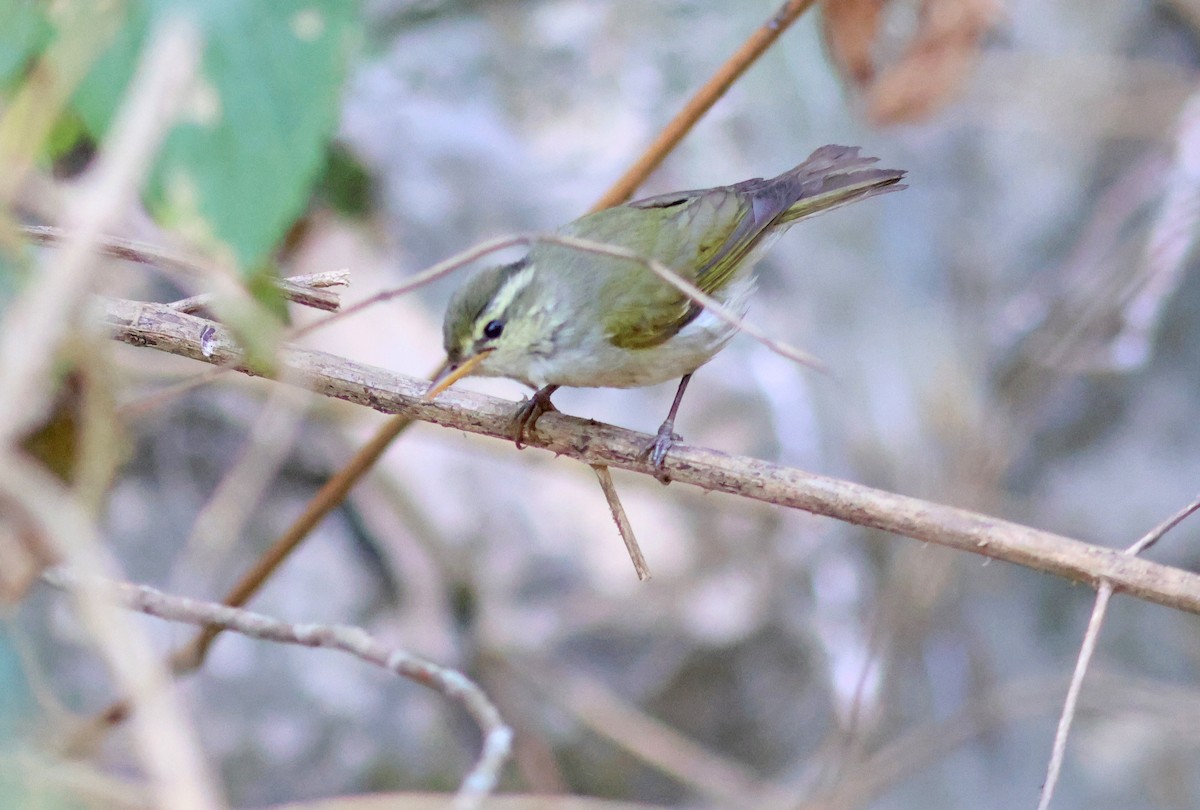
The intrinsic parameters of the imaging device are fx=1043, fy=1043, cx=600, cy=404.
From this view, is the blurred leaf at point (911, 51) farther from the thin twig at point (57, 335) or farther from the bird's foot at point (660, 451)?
the thin twig at point (57, 335)

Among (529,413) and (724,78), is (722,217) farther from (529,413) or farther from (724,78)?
(529,413)

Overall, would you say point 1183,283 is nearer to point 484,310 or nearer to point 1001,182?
point 1001,182

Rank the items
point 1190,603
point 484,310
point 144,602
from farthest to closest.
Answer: point 484,310, point 144,602, point 1190,603

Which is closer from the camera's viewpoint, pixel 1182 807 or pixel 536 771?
pixel 536 771

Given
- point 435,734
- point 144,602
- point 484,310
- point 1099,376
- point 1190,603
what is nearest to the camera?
point 1190,603

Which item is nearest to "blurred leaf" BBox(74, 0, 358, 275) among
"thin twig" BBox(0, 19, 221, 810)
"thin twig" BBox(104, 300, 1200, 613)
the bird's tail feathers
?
"thin twig" BBox(0, 19, 221, 810)

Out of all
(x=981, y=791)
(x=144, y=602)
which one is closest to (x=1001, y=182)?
(x=981, y=791)

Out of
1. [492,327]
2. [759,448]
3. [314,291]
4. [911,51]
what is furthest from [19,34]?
[759,448]
